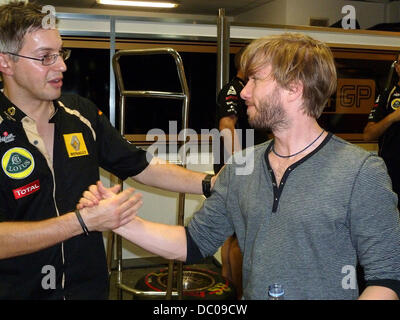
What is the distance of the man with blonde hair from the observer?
132 cm

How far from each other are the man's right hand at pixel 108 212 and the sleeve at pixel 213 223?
253 mm

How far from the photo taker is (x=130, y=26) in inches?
156

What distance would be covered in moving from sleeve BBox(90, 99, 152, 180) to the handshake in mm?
419

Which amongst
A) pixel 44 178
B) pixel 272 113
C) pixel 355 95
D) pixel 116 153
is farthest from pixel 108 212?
pixel 355 95

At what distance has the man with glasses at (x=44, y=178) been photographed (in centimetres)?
161

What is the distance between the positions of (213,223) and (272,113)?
44 cm

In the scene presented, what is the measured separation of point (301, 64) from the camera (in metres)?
1.49

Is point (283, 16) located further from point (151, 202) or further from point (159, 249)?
point (159, 249)

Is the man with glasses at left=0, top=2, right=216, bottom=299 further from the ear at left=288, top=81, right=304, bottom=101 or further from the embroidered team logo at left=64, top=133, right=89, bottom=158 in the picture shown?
the ear at left=288, top=81, right=304, bottom=101

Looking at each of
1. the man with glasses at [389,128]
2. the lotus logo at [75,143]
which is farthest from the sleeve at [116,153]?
the man with glasses at [389,128]

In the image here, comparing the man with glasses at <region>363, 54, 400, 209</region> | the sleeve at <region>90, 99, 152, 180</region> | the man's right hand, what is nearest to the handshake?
the man's right hand

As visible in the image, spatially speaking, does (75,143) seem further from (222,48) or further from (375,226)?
(222,48)

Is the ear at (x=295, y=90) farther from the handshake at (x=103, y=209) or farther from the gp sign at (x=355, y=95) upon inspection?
the gp sign at (x=355, y=95)
